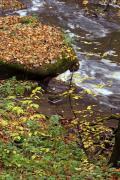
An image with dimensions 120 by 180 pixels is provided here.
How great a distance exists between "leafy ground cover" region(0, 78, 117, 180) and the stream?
10.2ft

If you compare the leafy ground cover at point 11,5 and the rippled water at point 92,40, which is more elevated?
the leafy ground cover at point 11,5

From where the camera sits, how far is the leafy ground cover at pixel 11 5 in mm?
24234

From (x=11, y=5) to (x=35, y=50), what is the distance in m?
10.4

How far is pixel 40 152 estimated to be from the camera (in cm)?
749

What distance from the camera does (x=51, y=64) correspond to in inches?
565

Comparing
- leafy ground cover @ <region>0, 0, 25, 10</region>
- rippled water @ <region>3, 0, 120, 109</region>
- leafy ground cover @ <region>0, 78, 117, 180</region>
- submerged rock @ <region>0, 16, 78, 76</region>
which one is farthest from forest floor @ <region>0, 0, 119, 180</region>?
leafy ground cover @ <region>0, 0, 25, 10</region>

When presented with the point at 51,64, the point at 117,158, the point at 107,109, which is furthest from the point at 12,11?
the point at 117,158

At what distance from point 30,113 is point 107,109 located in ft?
10.1

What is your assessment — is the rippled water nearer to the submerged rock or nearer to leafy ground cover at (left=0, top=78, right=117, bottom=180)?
the submerged rock

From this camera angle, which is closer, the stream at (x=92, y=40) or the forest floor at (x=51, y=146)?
the forest floor at (x=51, y=146)

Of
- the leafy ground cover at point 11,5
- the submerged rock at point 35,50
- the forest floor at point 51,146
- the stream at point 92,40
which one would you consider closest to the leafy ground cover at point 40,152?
the forest floor at point 51,146

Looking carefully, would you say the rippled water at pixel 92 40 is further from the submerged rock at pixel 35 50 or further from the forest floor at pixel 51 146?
the forest floor at pixel 51 146

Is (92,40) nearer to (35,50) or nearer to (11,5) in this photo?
(35,50)

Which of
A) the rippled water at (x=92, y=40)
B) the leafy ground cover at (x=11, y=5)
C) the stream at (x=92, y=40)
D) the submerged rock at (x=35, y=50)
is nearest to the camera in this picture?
the submerged rock at (x=35, y=50)
